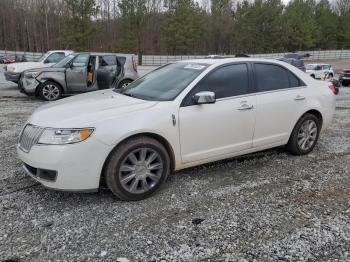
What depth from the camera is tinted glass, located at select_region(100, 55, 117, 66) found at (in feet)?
37.1

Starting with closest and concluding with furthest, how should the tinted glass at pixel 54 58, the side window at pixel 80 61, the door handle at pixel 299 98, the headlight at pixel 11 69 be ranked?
the door handle at pixel 299 98
the side window at pixel 80 61
the headlight at pixel 11 69
the tinted glass at pixel 54 58

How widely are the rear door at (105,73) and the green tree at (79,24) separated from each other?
111ft

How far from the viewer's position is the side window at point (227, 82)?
168 inches

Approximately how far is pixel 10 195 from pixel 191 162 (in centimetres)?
208

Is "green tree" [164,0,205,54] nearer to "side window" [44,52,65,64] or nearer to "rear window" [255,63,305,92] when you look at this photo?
"side window" [44,52,65,64]

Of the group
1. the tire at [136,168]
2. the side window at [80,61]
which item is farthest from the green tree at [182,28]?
the tire at [136,168]

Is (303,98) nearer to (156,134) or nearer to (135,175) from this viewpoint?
(156,134)

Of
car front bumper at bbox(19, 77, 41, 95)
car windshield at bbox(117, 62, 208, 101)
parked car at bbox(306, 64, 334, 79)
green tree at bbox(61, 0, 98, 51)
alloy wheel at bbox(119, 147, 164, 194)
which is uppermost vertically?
green tree at bbox(61, 0, 98, 51)

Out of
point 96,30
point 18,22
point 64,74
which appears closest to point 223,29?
point 96,30

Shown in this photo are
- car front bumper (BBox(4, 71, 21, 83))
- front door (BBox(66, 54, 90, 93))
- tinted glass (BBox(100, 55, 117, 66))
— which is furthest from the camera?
car front bumper (BBox(4, 71, 21, 83))

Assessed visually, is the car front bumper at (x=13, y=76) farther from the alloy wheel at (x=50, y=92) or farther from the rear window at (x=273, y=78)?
the rear window at (x=273, y=78)

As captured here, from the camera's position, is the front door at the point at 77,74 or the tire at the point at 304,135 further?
the front door at the point at 77,74

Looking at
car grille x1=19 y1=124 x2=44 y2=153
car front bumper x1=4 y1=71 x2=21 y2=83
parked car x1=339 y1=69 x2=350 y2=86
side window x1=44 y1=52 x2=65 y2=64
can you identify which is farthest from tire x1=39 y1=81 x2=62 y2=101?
parked car x1=339 y1=69 x2=350 y2=86

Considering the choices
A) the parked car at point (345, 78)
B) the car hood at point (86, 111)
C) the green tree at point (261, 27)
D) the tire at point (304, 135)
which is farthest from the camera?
the green tree at point (261, 27)
